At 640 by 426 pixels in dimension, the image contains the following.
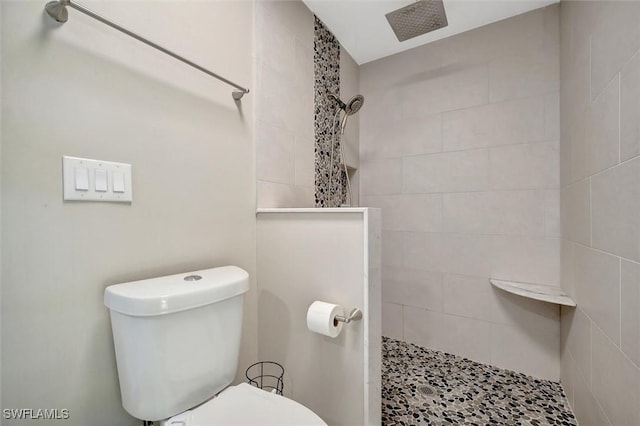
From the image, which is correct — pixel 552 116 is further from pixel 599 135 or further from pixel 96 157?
pixel 96 157

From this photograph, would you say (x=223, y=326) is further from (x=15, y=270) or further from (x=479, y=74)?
(x=479, y=74)

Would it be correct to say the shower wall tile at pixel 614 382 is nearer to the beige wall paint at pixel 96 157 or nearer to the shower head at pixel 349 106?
the beige wall paint at pixel 96 157

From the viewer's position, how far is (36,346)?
0.75m

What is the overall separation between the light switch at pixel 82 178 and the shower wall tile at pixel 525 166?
2116 mm

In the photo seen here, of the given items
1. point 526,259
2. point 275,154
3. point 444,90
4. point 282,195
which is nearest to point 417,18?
point 444,90

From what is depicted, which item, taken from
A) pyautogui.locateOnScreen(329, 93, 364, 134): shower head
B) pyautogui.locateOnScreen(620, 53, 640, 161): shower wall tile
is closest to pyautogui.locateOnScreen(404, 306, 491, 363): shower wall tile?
pyautogui.locateOnScreen(620, 53, 640, 161): shower wall tile

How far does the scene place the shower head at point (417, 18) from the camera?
1650mm

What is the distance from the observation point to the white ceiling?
1701 mm

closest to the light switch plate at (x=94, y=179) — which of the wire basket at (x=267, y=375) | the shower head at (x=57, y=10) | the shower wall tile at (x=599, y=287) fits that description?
the shower head at (x=57, y=10)

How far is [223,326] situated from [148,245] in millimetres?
390

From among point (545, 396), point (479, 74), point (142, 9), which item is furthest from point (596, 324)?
point (142, 9)

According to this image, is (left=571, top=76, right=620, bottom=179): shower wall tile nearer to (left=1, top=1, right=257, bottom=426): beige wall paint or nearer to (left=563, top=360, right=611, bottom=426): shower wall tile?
(left=563, top=360, right=611, bottom=426): shower wall tile

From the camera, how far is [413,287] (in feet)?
7.04

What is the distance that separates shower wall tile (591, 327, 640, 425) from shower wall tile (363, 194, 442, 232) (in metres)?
1.06
